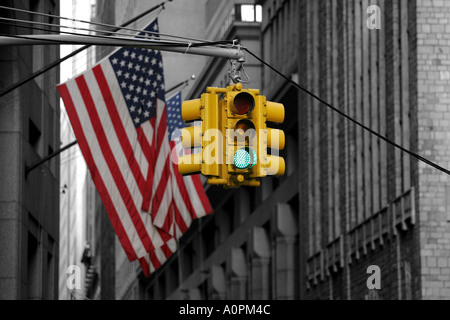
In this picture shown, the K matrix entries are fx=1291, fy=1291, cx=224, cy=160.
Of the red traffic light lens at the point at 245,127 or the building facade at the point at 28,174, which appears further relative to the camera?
the building facade at the point at 28,174

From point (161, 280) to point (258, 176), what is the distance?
87738mm

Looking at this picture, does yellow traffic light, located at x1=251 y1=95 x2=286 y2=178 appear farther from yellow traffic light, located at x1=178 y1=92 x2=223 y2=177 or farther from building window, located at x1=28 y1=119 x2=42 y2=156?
building window, located at x1=28 y1=119 x2=42 y2=156

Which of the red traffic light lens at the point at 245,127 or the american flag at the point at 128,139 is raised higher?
the american flag at the point at 128,139

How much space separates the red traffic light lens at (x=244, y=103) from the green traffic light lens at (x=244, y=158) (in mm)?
454

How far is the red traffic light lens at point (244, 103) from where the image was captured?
47.9 feet

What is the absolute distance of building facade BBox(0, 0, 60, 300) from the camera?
32438 mm

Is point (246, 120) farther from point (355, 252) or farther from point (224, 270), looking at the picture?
point (224, 270)

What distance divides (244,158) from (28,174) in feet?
68.8

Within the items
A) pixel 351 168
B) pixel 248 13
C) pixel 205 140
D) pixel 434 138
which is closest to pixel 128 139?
pixel 434 138

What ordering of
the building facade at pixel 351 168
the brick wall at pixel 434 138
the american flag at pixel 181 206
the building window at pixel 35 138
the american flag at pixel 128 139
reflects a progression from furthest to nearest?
the building facade at pixel 351 168 → the brick wall at pixel 434 138 → the building window at pixel 35 138 → the american flag at pixel 181 206 → the american flag at pixel 128 139

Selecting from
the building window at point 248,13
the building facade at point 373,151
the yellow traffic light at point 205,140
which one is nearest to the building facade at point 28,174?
the building facade at point 373,151

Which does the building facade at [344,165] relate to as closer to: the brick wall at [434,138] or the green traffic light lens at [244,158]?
the brick wall at [434,138]

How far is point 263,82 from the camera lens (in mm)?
71062
